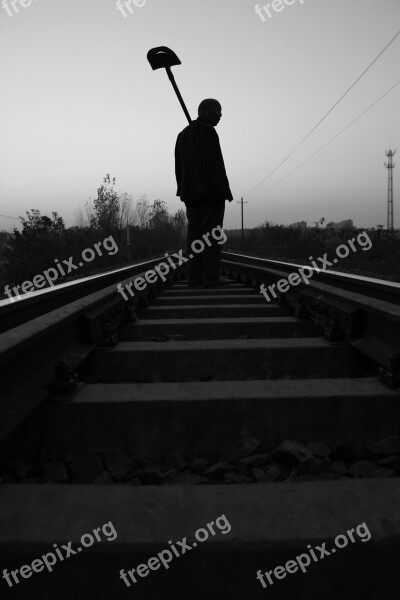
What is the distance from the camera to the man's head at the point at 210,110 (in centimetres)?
496

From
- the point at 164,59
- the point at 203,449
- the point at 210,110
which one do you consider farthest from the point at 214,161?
the point at 203,449

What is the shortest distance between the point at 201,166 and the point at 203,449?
4093 mm

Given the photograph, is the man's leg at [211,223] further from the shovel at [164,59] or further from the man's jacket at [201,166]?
the shovel at [164,59]

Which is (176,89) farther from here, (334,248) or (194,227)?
(334,248)

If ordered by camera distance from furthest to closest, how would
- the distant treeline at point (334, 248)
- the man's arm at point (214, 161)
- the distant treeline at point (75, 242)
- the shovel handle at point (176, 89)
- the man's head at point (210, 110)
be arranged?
1. the distant treeline at point (75, 242)
2. the distant treeline at point (334, 248)
3. the shovel handle at point (176, 89)
4. the man's head at point (210, 110)
5. the man's arm at point (214, 161)

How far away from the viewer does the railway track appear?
0.89 metres

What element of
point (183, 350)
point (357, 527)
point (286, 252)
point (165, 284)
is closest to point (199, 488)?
point (357, 527)

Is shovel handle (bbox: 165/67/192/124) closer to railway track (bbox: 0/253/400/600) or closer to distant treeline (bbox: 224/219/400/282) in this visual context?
distant treeline (bbox: 224/219/400/282)

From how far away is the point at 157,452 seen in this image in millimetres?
1482

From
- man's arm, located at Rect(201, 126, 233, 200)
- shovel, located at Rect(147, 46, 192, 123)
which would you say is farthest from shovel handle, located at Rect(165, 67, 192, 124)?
man's arm, located at Rect(201, 126, 233, 200)

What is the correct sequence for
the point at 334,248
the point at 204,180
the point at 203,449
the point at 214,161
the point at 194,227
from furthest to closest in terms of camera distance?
the point at 334,248 < the point at 194,227 < the point at 204,180 < the point at 214,161 < the point at 203,449

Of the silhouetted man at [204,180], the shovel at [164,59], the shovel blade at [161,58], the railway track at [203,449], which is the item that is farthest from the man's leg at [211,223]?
the railway track at [203,449]

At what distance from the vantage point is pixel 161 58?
5297 millimetres

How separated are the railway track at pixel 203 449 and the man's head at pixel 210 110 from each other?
299 centimetres
